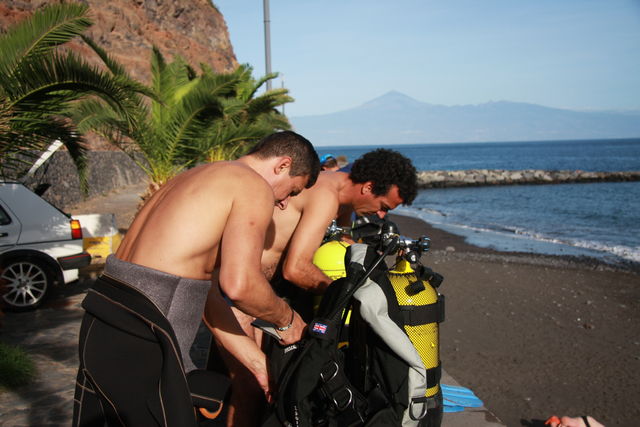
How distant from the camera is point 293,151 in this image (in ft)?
9.24

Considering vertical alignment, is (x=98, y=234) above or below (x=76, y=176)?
below

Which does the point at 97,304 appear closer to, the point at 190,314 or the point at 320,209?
the point at 190,314

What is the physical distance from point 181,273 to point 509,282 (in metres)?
9.73

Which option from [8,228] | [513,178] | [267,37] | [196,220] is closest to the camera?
[196,220]

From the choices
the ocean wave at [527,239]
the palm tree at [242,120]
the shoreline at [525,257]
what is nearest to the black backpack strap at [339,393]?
the palm tree at [242,120]

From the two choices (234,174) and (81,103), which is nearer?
(234,174)

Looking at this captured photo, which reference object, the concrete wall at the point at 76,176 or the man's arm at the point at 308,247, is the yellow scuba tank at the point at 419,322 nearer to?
the man's arm at the point at 308,247

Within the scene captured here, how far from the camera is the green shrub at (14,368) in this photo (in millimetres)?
5199

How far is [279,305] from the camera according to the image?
8.32 feet

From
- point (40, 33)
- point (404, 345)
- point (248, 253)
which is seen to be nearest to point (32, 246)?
point (40, 33)

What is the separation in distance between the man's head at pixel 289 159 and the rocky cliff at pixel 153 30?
28.5 metres

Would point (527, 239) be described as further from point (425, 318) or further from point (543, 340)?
point (425, 318)

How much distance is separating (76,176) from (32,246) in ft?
46.5

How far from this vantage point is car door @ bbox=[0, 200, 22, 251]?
25.6ft
